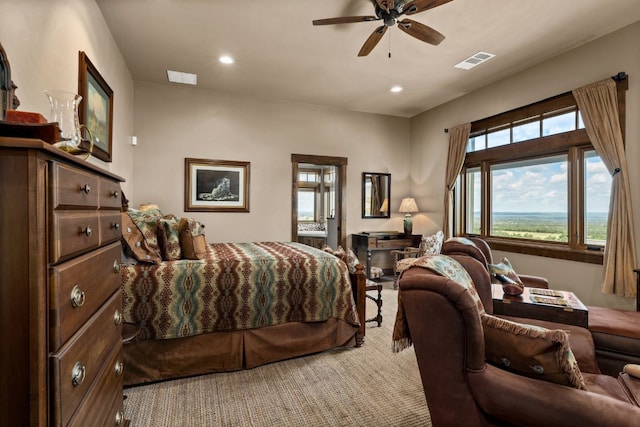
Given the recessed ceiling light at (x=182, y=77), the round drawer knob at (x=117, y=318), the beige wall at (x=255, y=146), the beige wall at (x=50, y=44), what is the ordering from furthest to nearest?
the beige wall at (x=255, y=146) < the recessed ceiling light at (x=182, y=77) < the beige wall at (x=50, y=44) < the round drawer knob at (x=117, y=318)

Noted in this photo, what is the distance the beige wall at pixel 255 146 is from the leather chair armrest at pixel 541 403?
4.37 meters

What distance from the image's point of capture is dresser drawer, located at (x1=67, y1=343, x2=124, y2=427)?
3.44ft

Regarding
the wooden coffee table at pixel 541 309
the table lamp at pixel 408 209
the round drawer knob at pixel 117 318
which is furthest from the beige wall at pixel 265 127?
the wooden coffee table at pixel 541 309

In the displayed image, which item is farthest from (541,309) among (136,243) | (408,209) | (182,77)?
(182,77)

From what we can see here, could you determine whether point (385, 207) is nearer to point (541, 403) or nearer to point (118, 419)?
point (541, 403)

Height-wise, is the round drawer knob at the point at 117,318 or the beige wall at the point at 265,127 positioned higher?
the beige wall at the point at 265,127

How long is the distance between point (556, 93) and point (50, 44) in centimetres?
490

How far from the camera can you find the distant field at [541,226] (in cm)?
357

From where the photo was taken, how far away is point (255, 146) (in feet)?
17.3

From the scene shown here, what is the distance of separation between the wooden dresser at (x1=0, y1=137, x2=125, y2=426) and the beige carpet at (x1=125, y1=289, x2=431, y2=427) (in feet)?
3.61

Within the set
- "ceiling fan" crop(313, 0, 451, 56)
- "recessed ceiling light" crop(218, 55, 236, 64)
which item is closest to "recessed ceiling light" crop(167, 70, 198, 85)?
"recessed ceiling light" crop(218, 55, 236, 64)

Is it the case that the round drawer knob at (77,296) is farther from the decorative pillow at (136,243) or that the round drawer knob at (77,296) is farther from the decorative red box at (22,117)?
the decorative pillow at (136,243)

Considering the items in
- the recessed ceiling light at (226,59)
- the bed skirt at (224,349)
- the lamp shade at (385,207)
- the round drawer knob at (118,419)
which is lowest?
the bed skirt at (224,349)

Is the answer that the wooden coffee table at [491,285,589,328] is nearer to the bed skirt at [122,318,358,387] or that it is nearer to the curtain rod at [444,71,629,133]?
the bed skirt at [122,318,358,387]
